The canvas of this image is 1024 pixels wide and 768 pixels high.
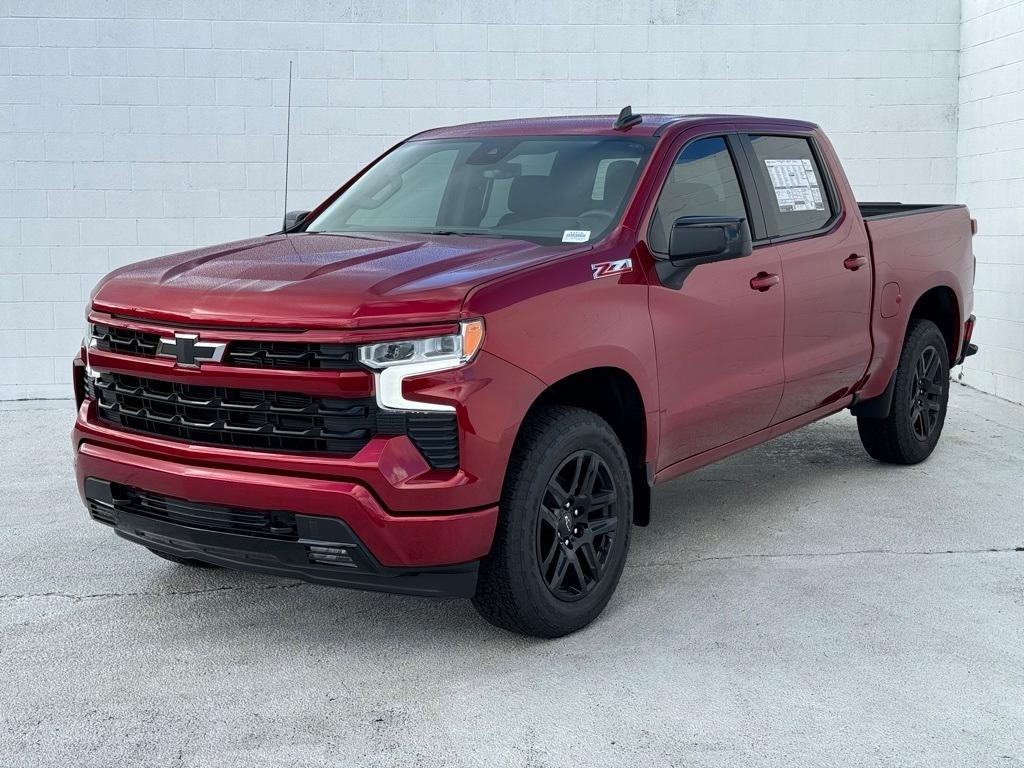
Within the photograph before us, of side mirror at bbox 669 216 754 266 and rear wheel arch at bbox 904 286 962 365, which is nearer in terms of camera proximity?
side mirror at bbox 669 216 754 266

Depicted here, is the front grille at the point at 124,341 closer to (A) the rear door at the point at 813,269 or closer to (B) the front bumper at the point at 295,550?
(B) the front bumper at the point at 295,550

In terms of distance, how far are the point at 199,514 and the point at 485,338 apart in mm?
1075

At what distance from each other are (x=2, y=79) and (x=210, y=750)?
7141 mm

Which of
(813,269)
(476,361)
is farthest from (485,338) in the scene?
(813,269)

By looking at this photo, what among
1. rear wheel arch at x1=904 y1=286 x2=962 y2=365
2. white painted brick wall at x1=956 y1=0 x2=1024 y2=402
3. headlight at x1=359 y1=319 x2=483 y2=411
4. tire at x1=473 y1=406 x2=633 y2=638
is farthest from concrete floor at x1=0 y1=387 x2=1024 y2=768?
white painted brick wall at x1=956 y1=0 x2=1024 y2=402

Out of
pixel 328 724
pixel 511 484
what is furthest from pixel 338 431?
pixel 328 724

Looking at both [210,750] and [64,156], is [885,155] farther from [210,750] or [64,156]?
[210,750]

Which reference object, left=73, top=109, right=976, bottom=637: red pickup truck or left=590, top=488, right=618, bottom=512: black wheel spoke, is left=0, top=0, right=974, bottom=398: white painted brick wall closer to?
left=73, top=109, right=976, bottom=637: red pickup truck

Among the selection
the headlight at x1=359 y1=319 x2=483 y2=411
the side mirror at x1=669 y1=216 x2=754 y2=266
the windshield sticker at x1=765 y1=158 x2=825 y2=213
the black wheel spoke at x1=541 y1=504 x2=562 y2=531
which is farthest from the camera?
the windshield sticker at x1=765 y1=158 x2=825 y2=213

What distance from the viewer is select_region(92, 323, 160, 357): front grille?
3844 mm

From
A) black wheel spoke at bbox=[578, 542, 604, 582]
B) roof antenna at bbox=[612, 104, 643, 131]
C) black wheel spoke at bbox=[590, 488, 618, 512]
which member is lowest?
black wheel spoke at bbox=[578, 542, 604, 582]

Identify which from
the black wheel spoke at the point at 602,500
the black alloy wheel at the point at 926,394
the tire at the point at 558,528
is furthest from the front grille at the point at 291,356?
the black alloy wheel at the point at 926,394

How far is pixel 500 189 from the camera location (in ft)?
Result: 15.8

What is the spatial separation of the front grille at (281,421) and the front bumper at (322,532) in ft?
0.35
